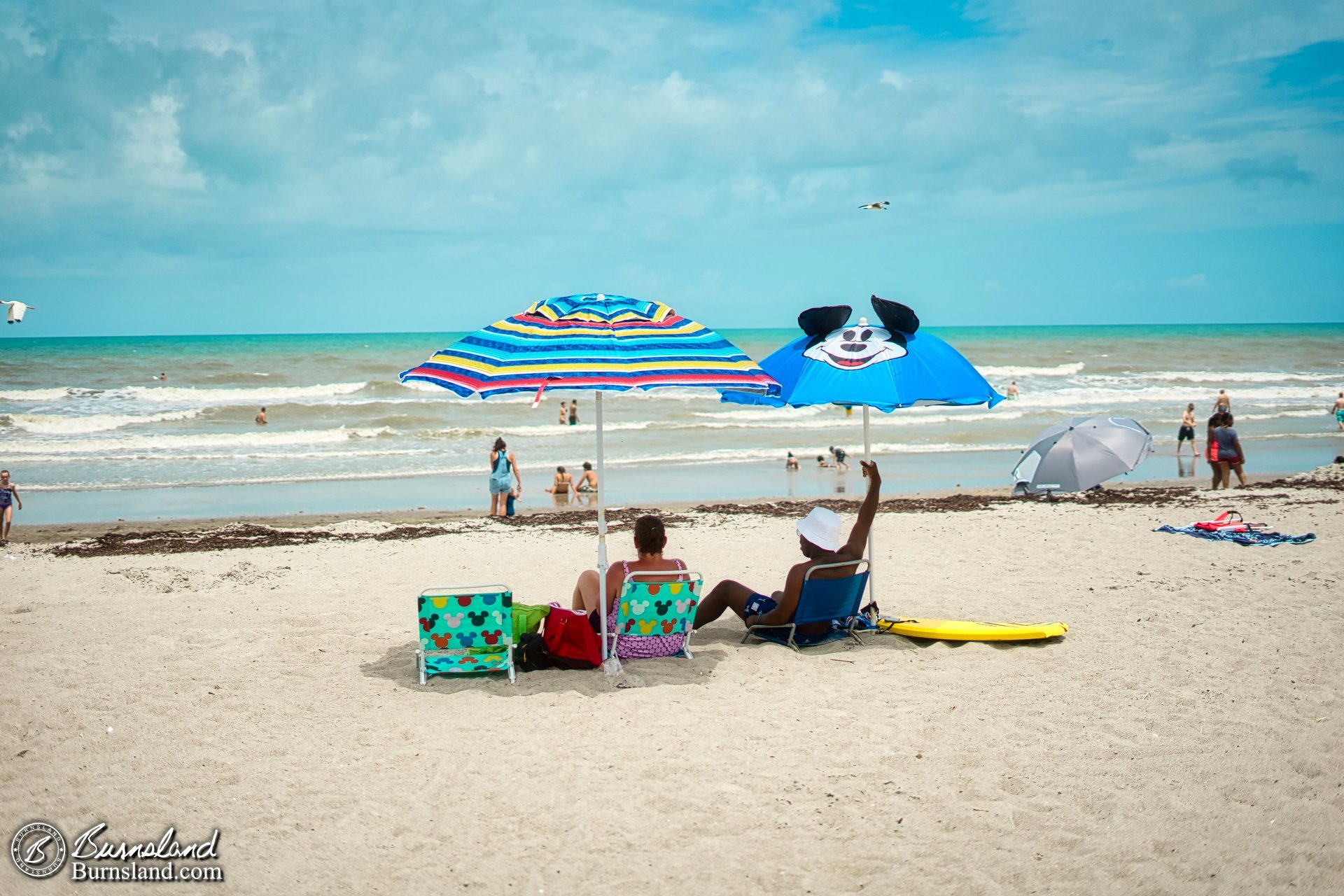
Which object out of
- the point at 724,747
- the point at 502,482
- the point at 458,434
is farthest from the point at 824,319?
the point at 458,434

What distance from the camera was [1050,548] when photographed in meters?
10.6

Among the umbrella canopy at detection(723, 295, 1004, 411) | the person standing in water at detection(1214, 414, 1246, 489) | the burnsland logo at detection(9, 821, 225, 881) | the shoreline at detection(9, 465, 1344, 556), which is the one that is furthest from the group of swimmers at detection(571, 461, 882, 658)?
the person standing in water at detection(1214, 414, 1246, 489)

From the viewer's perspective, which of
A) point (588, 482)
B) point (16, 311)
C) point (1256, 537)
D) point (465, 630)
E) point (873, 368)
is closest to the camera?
point (465, 630)

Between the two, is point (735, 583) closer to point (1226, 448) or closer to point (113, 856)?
point (113, 856)

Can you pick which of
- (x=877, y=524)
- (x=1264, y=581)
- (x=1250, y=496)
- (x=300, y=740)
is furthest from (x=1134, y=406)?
(x=300, y=740)

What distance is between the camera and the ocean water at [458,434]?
1950 centimetres

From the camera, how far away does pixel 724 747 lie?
5238 mm

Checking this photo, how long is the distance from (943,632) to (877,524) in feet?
19.3

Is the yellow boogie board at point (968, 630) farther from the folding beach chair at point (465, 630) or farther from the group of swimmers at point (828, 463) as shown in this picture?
the group of swimmers at point (828, 463)

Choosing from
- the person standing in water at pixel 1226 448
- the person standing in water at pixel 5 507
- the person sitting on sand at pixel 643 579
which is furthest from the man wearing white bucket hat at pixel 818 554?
the person standing in water at pixel 1226 448

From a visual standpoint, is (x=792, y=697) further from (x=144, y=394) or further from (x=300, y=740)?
(x=144, y=394)

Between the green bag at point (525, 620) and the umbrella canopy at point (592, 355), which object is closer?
the umbrella canopy at point (592, 355)

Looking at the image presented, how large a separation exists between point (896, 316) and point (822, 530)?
1.46 m

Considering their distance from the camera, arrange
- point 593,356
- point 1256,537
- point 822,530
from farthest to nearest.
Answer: point 1256,537, point 822,530, point 593,356
